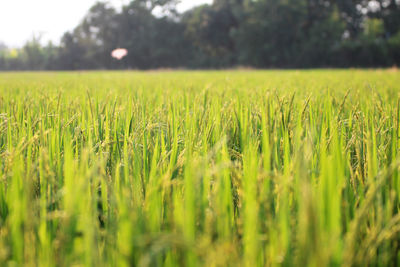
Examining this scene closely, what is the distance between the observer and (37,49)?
33.4 meters

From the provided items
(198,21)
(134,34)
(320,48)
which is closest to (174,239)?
(320,48)

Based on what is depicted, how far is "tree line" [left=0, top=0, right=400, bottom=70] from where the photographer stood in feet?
78.6

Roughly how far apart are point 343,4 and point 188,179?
109 ft

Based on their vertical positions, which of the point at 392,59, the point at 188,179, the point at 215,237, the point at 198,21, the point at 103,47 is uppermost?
the point at 198,21

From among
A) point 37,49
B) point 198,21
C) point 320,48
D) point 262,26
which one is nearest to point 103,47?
point 37,49

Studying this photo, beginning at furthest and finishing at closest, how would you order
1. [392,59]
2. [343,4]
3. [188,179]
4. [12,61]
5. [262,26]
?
1. [12,61]
2. [343,4]
3. [262,26]
4. [392,59]
5. [188,179]

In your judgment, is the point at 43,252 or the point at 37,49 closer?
the point at 43,252

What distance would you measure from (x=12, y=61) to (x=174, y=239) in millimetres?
38924

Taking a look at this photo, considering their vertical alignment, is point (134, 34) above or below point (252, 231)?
above

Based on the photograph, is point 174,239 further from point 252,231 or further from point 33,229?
point 33,229

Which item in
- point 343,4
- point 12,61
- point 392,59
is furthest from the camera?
point 12,61

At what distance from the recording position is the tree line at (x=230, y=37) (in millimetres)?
23953

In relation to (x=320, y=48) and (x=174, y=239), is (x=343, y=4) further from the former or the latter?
(x=174, y=239)

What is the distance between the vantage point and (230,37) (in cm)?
2966
